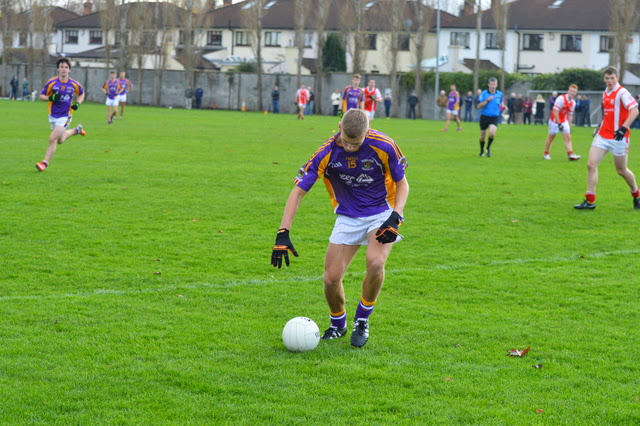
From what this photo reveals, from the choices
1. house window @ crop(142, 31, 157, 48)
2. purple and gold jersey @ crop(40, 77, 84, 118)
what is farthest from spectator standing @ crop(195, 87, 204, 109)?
purple and gold jersey @ crop(40, 77, 84, 118)

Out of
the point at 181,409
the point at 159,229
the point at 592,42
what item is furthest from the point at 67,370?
the point at 592,42

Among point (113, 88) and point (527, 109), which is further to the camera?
point (527, 109)

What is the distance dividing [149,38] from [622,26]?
→ 39.4 meters

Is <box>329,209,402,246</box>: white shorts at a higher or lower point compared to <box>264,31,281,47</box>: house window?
lower

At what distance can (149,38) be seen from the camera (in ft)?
240

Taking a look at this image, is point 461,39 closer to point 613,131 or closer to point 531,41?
point 531,41

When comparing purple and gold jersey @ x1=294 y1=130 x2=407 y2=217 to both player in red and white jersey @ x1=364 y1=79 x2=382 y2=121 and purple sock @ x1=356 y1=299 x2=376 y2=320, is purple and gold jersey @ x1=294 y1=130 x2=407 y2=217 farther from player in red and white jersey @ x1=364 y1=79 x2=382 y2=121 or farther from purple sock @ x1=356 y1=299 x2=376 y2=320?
player in red and white jersey @ x1=364 y1=79 x2=382 y2=121

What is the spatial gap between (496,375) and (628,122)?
8.75 meters

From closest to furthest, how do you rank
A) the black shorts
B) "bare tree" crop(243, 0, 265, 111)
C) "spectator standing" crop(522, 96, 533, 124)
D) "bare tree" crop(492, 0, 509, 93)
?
the black shorts
"spectator standing" crop(522, 96, 533, 124)
"bare tree" crop(492, 0, 509, 93)
"bare tree" crop(243, 0, 265, 111)

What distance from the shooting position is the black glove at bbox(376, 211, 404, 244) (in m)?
6.14

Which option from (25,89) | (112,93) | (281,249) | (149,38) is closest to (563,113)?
(281,249)

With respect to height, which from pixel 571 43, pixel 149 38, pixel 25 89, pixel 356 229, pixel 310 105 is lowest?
pixel 356 229

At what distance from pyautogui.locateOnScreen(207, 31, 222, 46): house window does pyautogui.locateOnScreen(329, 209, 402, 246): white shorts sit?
83.2m

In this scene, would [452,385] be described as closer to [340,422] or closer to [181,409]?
[340,422]
